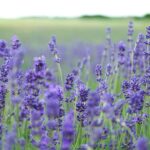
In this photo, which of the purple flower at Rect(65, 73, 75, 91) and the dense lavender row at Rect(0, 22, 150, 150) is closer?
the dense lavender row at Rect(0, 22, 150, 150)

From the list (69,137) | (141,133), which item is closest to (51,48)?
(141,133)

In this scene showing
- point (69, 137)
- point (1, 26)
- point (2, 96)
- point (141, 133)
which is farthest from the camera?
point (1, 26)

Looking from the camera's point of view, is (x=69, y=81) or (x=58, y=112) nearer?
(x=58, y=112)

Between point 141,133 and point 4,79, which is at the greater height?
point 4,79

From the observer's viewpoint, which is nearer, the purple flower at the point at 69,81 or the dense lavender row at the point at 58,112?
the dense lavender row at the point at 58,112

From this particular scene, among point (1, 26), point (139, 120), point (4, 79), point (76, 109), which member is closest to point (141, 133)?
point (139, 120)

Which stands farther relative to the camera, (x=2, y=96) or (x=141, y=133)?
(x=141, y=133)

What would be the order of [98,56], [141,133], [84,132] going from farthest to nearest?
[98,56] < [141,133] < [84,132]

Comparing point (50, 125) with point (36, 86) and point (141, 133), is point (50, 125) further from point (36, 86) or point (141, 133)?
point (141, 133)

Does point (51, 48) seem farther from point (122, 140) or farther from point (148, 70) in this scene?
point (122, 140)
